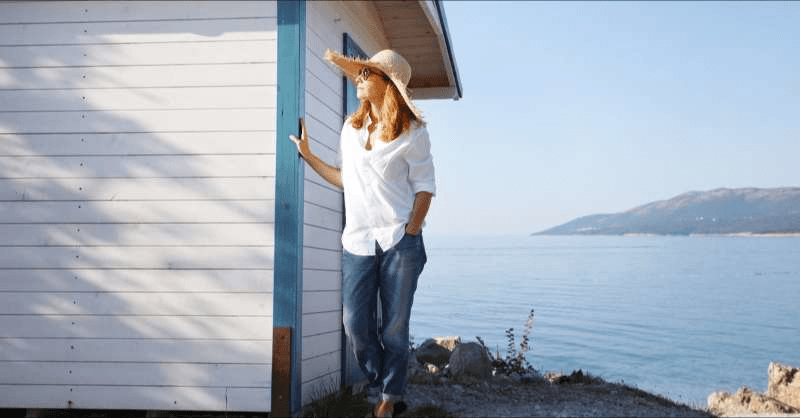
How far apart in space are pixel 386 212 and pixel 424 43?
4.23 meters

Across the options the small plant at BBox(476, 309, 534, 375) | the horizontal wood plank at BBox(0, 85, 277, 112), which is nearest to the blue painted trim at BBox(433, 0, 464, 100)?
the horizontal wood plank at BBox(0, 85, 277, 112)

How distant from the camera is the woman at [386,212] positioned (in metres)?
4.33

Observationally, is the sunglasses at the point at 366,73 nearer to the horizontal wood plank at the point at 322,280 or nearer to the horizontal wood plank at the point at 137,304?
the horizontal wood plank at the point at 322,280

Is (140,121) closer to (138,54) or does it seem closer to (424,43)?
(138,54)

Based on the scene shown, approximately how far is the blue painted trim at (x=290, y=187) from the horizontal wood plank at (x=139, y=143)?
0.55 ft

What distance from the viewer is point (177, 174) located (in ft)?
17.4

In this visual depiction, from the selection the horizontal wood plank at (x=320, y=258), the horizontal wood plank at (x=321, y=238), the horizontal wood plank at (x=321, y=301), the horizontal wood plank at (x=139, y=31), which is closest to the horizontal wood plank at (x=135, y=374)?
the horizontal wood plank at (x=321, y=301)

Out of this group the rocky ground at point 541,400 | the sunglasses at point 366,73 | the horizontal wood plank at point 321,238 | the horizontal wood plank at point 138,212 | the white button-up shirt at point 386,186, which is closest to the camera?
the white button-up shirt at point 386,186

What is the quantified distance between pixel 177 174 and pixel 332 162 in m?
1.30

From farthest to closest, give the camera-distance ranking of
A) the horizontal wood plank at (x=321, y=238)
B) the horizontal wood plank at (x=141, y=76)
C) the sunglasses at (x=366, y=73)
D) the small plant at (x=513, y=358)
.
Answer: the small plant at (x=513, y=358) → the horizontal wood plank at (x=321, y=238) → the horizontal wood plank at (x=141, y=76) → the sunglasses at (x=366, y=73)

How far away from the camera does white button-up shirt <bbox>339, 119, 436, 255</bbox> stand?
14.2 feet

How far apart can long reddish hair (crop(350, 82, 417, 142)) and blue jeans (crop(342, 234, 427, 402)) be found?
616 millimetres

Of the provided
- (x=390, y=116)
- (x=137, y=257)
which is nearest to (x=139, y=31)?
(x=137, y=257)

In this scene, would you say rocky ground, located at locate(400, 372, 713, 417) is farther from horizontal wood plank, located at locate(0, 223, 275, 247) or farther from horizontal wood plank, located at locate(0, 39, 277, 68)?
horizontal wood plank, located at locate(0, 39, 277, 68)
